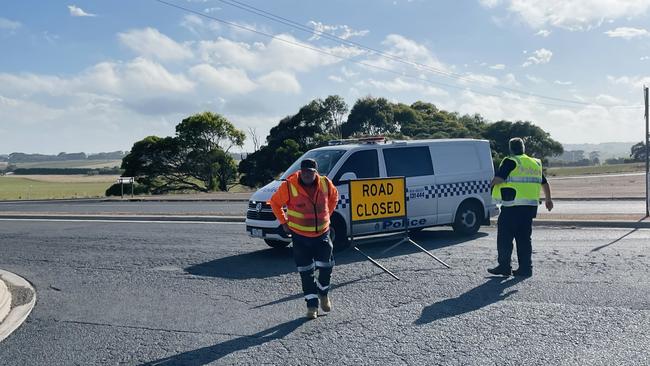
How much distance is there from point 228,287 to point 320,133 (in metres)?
42.2

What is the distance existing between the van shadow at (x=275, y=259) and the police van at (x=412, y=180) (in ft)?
0.98

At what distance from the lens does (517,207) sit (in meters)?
8.29

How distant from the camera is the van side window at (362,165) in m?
10.9

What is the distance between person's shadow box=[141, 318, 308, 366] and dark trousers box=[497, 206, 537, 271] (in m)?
3.31

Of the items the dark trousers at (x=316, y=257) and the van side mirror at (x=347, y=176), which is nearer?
the dark trousers at (x=316, y=257)

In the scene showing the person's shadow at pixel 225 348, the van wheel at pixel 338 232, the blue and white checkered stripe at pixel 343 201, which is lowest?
the person's shadow at pixel 225 348

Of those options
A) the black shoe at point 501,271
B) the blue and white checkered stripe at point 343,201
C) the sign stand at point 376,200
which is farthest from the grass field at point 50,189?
the black shoe at point 501,271

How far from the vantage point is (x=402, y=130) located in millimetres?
51656

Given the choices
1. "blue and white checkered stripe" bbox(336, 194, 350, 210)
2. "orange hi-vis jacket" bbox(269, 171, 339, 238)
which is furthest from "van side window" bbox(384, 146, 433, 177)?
"orange hi-vis jacket" bbox(269, 171, 339, 238)

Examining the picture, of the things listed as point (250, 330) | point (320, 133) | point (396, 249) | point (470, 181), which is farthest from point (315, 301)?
point (320, 133)

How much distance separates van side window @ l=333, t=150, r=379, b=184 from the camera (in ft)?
35.8

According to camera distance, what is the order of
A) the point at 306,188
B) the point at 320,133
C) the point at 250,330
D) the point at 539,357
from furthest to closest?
1. the point at 320,133
2. the point at 306,188
3. the point at 250,330
4. the point at 539,357

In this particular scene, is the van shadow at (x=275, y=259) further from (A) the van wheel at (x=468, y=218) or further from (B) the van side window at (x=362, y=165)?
(B) the van side window at (x=362, y=165)

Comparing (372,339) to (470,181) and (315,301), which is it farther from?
(470,181)
